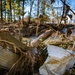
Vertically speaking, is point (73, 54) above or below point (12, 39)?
below

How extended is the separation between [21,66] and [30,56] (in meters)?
0.24

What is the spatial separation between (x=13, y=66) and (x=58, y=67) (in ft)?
2.56

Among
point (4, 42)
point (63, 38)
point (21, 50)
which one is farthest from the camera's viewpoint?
point (63, 38)

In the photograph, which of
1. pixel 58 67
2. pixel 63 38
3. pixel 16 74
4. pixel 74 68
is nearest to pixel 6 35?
pixel 16 74

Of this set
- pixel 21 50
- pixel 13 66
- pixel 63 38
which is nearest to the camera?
pixel 13 66

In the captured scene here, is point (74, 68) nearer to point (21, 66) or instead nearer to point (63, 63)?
point (63, 63)

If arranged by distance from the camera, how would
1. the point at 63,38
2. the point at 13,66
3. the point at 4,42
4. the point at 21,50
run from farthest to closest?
the point at 63,38, the point at 21,50, the point at 13,66, the point at 4,42

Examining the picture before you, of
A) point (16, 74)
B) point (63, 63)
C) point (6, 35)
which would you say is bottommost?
point (16, 74)

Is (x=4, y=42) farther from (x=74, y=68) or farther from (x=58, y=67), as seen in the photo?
(x=74, y=68)

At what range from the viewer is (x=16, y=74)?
137 inches

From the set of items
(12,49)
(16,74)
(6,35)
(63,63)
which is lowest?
(16,74)

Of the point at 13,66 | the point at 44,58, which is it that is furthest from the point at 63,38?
the point at 13,66

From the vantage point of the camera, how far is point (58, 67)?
11.1 ft

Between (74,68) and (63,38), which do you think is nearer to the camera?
(74,68)
